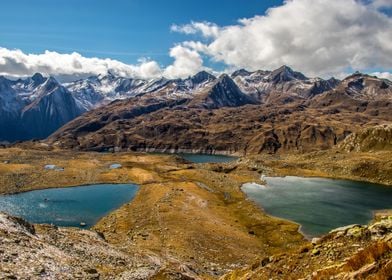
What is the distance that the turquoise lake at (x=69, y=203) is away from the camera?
110938 mm

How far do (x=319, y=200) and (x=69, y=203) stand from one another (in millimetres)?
85180

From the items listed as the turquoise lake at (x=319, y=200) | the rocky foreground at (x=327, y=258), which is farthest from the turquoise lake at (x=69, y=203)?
the rocky foreground at (x=327, y=258)

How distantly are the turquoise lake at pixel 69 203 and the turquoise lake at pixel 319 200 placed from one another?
161 ft

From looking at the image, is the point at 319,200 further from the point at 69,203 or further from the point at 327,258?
the point at 327,258

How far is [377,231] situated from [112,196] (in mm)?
123667

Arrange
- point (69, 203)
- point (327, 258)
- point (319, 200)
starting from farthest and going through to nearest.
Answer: point (319, 200)
point (69, 203)
point (327, 258)

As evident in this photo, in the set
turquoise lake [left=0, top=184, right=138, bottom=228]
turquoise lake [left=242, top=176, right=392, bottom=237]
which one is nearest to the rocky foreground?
turquoise lake [left=242, top=176, right=392, bottom=237]

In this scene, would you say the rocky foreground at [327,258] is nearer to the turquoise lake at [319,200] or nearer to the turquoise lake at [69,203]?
the turquoise lake at [319,200]

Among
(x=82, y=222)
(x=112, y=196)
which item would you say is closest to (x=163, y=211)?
(x=82, y=222)

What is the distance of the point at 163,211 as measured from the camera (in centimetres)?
10969

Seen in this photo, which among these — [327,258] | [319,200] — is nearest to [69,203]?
[319,200]

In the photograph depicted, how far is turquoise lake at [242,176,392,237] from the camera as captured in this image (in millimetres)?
Answer: 112562

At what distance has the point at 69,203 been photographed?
131500mm

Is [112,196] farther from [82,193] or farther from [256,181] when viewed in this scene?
[256,181]
